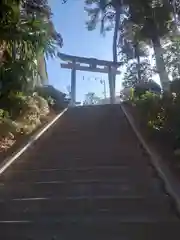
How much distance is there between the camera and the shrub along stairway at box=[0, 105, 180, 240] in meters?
4.93

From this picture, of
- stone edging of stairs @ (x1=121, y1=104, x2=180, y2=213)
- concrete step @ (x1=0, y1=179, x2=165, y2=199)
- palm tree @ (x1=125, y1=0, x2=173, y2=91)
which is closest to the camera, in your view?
stone edging of stairs @ (x1=121, y1=104, x2=180, y2=213)

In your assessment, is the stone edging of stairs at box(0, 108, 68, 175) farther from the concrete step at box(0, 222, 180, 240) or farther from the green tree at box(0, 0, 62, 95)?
the concrete step at box(0, 222, 180, 240)

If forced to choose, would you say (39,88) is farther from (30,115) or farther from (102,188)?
(102,188)

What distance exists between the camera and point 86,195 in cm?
616

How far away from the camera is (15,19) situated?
1066 cm

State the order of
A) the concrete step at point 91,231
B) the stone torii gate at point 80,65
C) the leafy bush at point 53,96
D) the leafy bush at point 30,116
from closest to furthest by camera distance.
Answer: the concrete step at point 91,231 < the leafy bush at point 30,116 < the leafy bush at point 53,96 < the stone torii gate at point 80,65

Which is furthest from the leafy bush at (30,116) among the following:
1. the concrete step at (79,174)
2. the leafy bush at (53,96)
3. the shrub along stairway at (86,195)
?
the concrete step at (79,174)

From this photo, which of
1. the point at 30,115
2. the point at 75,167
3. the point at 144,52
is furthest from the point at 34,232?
the point at 144,52

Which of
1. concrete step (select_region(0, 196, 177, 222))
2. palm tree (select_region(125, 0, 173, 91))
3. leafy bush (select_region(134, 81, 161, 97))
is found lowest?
concrete step (select_region(0, 196, 177, 222))

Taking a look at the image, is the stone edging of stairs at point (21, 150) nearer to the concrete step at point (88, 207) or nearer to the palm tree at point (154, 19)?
the concrete step at point (88, 207)

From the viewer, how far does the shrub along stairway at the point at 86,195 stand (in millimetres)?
4930

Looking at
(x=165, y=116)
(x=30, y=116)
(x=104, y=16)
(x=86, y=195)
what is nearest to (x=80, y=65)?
(x=104, y=16)

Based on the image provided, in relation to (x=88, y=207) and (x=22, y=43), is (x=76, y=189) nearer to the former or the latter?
(x=88, y=207)

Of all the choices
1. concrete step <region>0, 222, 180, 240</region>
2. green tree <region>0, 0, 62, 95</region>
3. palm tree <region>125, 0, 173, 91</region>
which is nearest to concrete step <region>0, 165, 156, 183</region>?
concrete step <region>0, 222, 180, 240</region>
